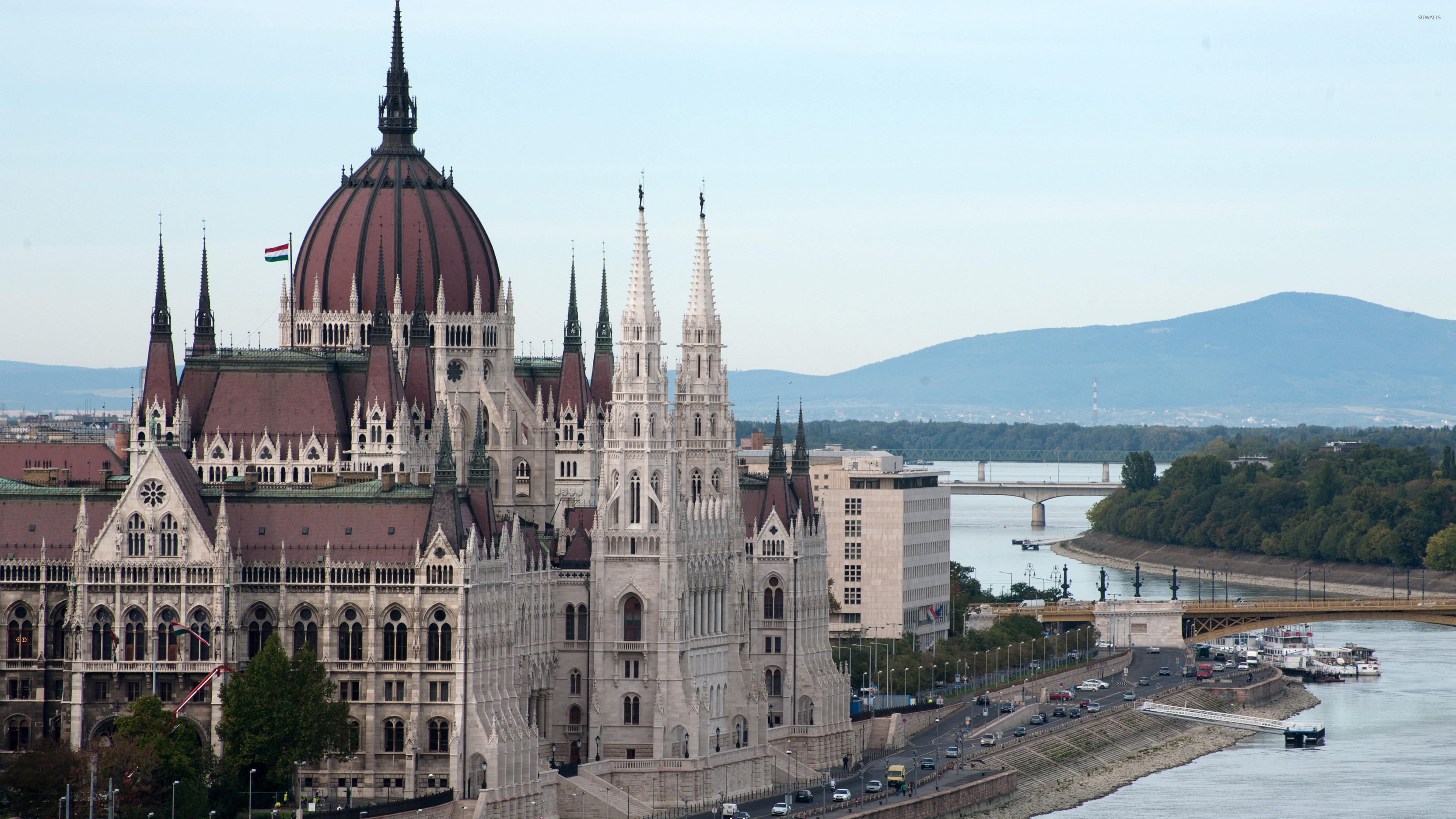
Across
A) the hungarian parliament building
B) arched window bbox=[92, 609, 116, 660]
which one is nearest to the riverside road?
the hungarian parliament building

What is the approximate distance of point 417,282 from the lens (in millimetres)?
144875

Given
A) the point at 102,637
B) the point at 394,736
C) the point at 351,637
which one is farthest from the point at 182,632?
the point at 394,736

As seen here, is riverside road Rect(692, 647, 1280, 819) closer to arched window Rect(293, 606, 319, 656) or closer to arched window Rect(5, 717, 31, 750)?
arched window Rect(293, 606, 319, 656)

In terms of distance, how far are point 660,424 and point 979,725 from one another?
38.4 m

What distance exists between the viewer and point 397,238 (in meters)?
147

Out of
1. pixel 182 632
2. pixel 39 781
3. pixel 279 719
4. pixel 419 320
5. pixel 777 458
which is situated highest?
pixel 419 320

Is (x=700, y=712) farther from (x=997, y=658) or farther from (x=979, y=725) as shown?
(x=997, y=658)

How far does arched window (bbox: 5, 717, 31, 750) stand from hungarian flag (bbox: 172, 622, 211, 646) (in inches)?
302

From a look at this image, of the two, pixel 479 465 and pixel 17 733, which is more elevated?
A: pixel 479 465

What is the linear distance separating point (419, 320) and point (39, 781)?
1521 inches

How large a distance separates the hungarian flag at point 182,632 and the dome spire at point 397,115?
36992mm

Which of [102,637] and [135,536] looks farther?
[102,637]

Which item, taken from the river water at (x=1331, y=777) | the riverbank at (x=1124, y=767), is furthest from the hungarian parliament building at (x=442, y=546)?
the river water at (x=1331, y=777)

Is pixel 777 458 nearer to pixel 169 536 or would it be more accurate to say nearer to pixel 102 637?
pixel 169 536
